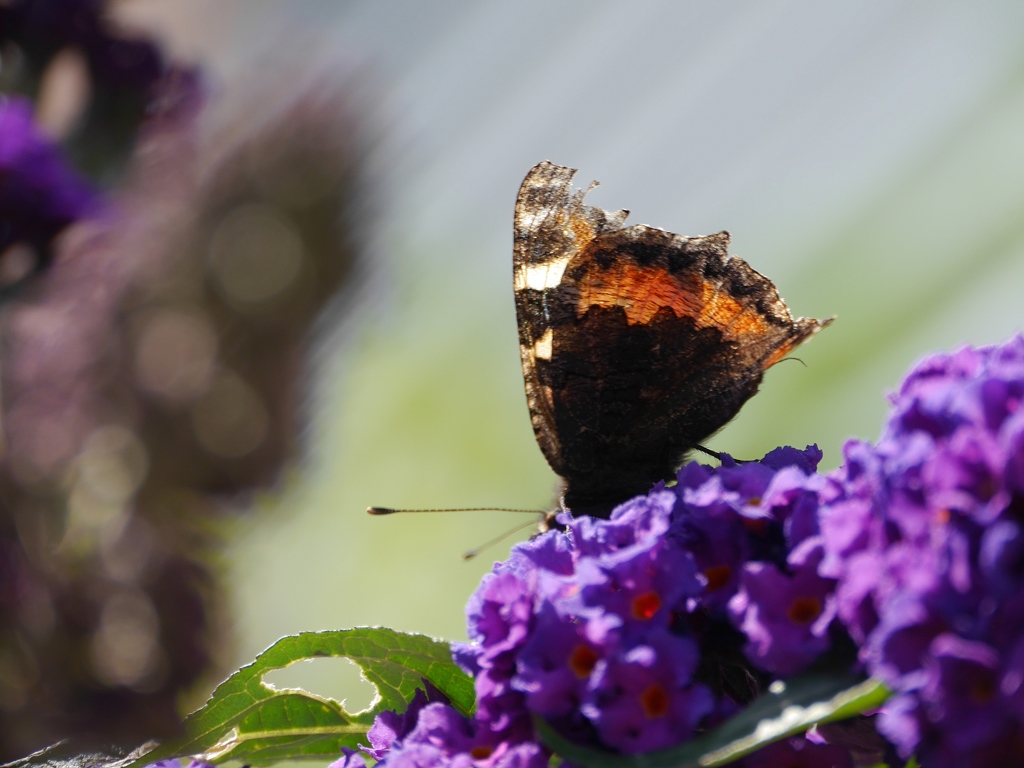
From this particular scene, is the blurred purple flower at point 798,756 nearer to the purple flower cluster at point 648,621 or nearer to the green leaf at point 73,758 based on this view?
the purple flower cluster at point 648,621

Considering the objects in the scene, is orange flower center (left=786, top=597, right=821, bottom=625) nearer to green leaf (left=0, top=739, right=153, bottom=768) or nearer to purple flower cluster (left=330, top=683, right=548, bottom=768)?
purple flower cluster (left=330, top=683, right=548, bottom=768)

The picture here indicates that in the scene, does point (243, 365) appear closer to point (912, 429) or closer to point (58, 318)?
point (58, 318)

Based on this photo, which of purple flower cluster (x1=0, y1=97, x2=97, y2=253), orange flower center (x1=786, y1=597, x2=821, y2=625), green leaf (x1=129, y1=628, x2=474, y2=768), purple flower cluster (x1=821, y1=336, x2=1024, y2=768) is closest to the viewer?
purple flower cluster (x1=821, y1=336, x2=1024, y2=768)

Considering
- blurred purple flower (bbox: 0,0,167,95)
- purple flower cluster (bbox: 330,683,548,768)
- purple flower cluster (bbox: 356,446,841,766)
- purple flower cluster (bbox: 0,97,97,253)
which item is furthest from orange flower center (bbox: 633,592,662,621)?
blurred purple flower (bbox: 0,0,167,95)

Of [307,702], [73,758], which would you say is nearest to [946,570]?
[307,702]

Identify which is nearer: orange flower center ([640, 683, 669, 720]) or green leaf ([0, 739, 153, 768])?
orange flower center ([640, 683, 669, 720])

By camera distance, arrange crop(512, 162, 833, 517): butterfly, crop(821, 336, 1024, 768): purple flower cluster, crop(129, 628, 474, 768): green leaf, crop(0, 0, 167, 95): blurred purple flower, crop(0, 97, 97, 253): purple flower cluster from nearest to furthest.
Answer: crop(821, 336, 1024, 768): purple flower cluster < crop(129, 628, 474, 768): green leaf < crop(512, 162, 833, 517): butterfly < crop(0, 97, 97, 253): purple flower cluster < crop(0, 0, 167, 95): blurred purple flower
